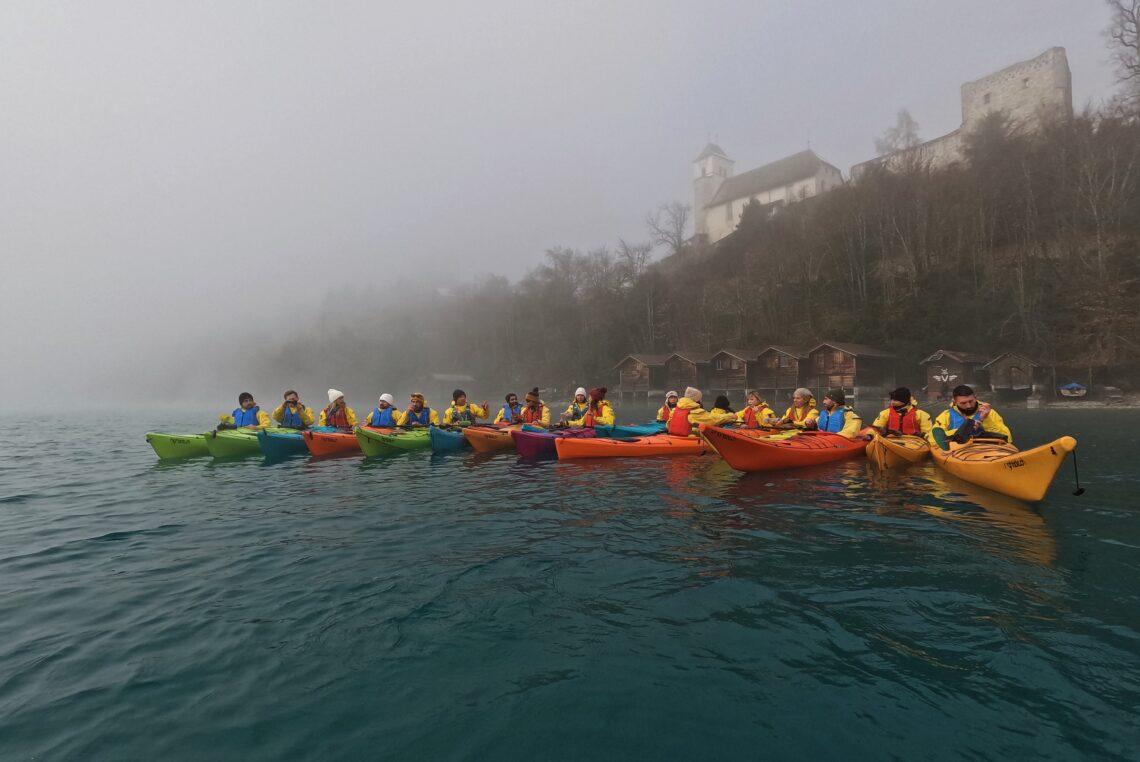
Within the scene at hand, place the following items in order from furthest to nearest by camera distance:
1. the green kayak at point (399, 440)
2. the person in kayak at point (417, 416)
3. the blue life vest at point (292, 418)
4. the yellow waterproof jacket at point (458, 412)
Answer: the yellow waterproof jacket at point (458, 412) < the person in kayak at point (417, 416) < the blue life vest at point (292, 418) < the green kayak at point (399, 440)

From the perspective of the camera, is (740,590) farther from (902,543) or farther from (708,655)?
(902,543)

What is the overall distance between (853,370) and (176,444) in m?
41.8

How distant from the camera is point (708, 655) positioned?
390 cm

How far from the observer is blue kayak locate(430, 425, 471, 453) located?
15141 mm

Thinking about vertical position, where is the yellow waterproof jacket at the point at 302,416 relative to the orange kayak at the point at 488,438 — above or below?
above

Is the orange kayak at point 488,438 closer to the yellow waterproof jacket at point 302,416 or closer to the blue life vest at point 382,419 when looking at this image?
the blue life vest at point 382,419

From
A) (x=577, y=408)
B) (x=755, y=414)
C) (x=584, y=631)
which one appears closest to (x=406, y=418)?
(x=577, y=408)

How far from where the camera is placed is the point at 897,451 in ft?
35.6

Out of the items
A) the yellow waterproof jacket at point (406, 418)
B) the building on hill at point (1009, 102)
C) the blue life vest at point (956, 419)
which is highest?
the building on hill at point (1009, 102)

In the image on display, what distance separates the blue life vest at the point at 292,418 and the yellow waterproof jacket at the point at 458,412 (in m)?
4.45

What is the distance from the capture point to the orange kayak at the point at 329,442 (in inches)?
580

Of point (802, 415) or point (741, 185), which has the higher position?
point (741, 185)

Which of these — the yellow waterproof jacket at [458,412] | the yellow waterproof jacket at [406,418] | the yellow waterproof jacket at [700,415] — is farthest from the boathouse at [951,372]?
the yellow waterproof jacket at [406,418]

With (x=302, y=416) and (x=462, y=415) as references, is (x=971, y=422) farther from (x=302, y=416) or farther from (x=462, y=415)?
(x=302, y=416)
